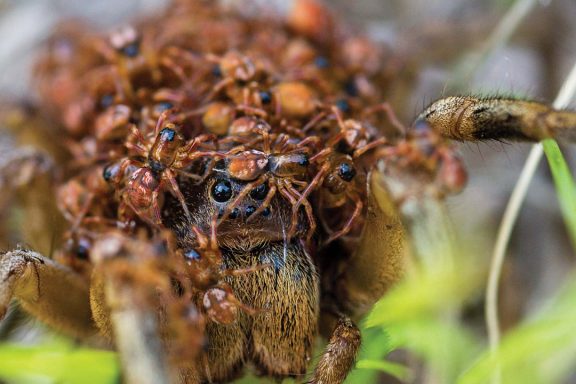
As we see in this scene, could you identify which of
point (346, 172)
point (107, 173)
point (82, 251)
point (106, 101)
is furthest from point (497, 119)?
point (106, 101)

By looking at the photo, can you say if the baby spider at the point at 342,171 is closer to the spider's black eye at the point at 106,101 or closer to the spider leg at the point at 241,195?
the spider leg at the point at 241,195

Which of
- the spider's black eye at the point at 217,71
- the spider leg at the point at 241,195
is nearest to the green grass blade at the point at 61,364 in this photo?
the spider leg at the point at 241,195

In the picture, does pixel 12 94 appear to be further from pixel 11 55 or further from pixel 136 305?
pixel 136 305

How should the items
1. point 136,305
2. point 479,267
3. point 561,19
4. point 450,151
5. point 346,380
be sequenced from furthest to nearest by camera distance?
1. point 561,19
2. point 479,267
3. point 346,380
4. point 450,151
5. point 136,305

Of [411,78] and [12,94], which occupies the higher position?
[411,78]

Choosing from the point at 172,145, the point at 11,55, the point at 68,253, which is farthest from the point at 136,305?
the point at 11,55
